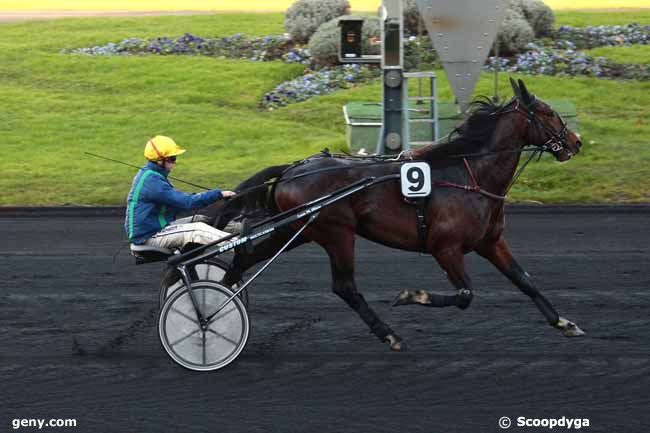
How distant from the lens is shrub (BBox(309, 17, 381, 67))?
19828mm

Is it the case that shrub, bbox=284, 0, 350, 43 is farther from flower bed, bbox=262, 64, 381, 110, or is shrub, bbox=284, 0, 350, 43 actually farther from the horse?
the horse

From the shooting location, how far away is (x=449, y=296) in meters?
6.58

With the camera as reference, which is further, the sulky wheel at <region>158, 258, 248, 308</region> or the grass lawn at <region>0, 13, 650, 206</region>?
the grass lawn at <region>0, 13, 650, 206</region>

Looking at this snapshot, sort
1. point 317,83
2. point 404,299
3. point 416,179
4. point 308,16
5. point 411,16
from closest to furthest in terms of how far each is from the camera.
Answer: point 404,299
point 416,179
point 317,83
point 411,16
point 308,16

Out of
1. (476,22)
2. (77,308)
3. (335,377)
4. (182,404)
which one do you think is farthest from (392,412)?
(476,22)

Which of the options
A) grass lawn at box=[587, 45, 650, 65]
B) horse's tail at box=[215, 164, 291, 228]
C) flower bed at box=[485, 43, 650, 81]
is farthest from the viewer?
grass lawn at box=[587, 45, 650, 65]

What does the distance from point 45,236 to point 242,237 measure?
5.04m

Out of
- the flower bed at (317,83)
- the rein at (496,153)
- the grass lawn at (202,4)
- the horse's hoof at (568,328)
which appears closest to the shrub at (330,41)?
the flower bed at (317,83)

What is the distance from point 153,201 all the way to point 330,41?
537 inches

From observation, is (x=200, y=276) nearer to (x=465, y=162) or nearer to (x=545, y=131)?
(x=465, y=162)

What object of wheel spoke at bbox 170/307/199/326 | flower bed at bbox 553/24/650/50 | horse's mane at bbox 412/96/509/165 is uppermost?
horse's mane at bbox 412/96/509/165

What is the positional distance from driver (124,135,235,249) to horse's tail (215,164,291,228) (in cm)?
34

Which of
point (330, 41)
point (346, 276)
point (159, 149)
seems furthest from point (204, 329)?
point (330, 41)

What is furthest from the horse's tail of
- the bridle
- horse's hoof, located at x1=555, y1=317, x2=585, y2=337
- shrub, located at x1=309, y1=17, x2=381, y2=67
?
shrub, located at x1=309, y1=17, x2=381, y2=67
